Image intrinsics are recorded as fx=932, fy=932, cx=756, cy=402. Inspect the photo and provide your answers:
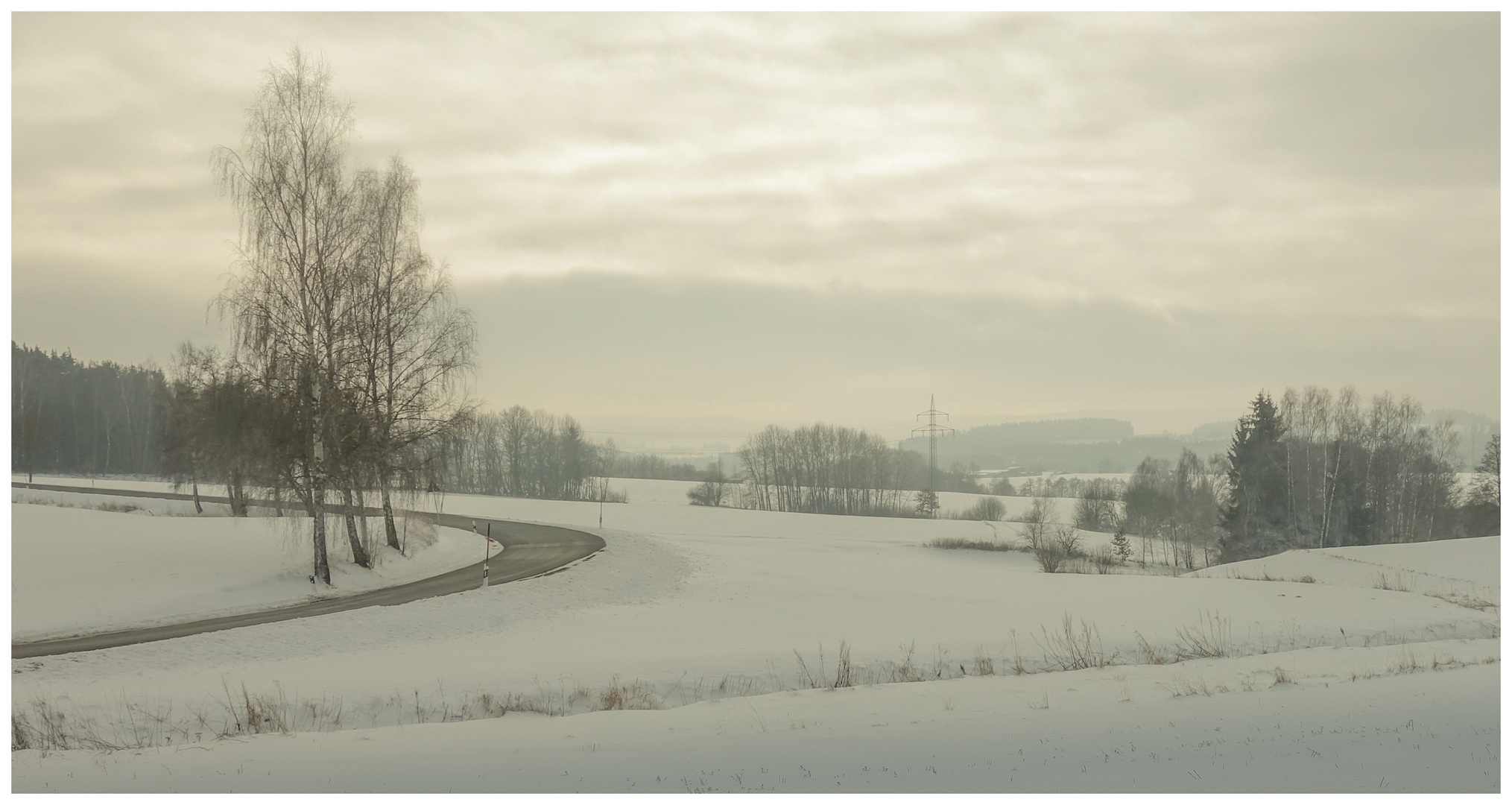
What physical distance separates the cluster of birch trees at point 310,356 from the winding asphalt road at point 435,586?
1966mm

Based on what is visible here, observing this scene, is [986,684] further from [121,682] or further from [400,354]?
[400,354]

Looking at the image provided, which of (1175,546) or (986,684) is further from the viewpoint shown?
(1175,546)

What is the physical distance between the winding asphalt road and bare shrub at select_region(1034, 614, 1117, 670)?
14.8m

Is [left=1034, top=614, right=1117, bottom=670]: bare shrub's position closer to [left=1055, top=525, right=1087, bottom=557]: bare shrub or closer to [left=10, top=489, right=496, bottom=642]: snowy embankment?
[left=10, top=489, right=496, bottom=642]: snowy embankment

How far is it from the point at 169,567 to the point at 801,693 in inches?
779

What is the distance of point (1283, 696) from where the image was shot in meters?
11.8

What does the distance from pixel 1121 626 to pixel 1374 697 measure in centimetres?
1065

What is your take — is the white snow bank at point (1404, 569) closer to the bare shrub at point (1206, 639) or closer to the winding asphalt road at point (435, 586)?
the bare shrub at point (1206, 639)

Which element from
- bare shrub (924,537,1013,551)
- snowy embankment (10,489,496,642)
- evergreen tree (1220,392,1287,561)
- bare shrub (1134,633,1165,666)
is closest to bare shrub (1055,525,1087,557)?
bare shrub (924,537,1013,551)

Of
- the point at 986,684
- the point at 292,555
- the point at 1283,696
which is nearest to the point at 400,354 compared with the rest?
the point at 292,555

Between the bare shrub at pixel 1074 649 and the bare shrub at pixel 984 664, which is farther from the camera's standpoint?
the bare shrub at pixel 1074 649

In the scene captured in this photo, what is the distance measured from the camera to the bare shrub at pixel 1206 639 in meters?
17.2

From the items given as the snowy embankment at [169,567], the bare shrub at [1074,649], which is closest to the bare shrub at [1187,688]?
the bare shrub at [1074,649]

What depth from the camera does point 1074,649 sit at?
17250 mm
